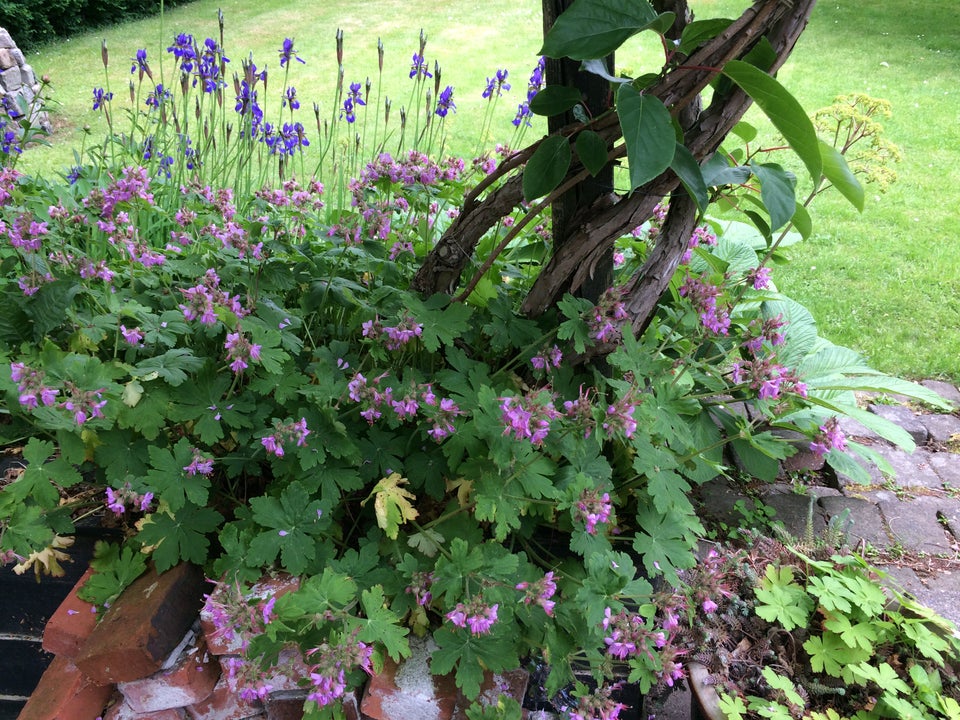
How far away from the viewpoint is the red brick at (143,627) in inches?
52.0

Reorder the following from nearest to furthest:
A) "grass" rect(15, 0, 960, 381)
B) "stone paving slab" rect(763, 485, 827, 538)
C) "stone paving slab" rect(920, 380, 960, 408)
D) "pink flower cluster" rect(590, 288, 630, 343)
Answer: "pink flower cluster" rect(590, 288, 630, 343) → "stone paving slab" rect(763, 485, 827, 538) → "stone paving slab" rect(920, 380, 960, 408) → "grass" rect(15, 0, 960, 381)

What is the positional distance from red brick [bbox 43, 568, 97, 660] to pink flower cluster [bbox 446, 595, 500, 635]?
0.82 meters

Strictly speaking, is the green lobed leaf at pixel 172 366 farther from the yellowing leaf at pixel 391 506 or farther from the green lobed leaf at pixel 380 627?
the green lobed leaf at pixel 380 627

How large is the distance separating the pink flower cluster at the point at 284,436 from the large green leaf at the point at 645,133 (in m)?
0.76

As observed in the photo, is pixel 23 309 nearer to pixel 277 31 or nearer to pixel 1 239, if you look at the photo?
pixel 1 239

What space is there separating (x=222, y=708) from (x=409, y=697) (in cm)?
43

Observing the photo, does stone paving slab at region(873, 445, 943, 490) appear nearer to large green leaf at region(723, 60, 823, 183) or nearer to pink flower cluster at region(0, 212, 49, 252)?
large green leaf at region(723, 60, 823, 183)

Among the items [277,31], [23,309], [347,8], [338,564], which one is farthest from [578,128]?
[347,8]

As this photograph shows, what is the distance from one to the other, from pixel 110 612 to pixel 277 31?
10283mm

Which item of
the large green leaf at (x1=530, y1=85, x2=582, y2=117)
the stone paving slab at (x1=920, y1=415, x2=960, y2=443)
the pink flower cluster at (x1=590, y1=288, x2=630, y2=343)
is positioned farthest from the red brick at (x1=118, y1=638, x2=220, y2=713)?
the stone paving slab at (x1=920, y1=415, x2=960, y2=443)

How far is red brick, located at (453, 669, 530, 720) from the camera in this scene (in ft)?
4.37

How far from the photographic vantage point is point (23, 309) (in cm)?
150

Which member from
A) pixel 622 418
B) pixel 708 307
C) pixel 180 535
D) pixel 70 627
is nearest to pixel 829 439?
pixel 708 307

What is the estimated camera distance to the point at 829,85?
709cm
